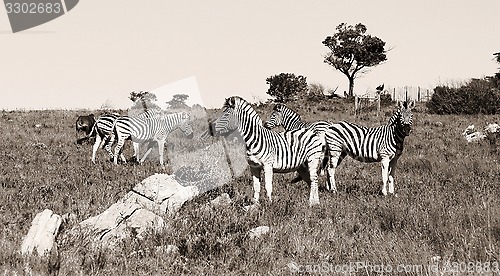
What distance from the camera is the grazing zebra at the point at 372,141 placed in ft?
42.3

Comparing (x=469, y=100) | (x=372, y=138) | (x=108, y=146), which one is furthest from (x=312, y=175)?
(x=469, y=100)

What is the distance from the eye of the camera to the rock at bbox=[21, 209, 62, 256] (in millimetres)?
5875

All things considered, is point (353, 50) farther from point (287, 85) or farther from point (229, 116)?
point (229, 116)

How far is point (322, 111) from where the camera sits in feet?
135

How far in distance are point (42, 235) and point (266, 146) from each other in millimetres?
5157

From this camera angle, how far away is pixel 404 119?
13.0 meters

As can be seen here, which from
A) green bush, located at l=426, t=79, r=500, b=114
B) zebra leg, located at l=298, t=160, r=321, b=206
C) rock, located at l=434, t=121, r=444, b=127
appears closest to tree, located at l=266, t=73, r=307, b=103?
green bush, located at l=426, t=79, r=500, b=114

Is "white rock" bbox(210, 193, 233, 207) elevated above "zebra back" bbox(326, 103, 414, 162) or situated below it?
below

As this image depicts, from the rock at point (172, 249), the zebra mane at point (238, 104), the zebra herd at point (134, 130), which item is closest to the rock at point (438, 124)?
the zebra herd at point (134, 130)

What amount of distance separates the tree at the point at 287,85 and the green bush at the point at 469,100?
53876mm

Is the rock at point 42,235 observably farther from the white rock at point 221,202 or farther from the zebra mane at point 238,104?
the zebra mane at point 238,104

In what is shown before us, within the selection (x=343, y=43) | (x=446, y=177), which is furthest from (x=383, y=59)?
(x=446, y=177)

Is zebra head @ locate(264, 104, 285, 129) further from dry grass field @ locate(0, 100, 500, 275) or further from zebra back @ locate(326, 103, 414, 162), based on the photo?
zebra back @ locate(326, 103, 414, 162)

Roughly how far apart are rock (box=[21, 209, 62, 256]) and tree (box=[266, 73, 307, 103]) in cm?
8793
